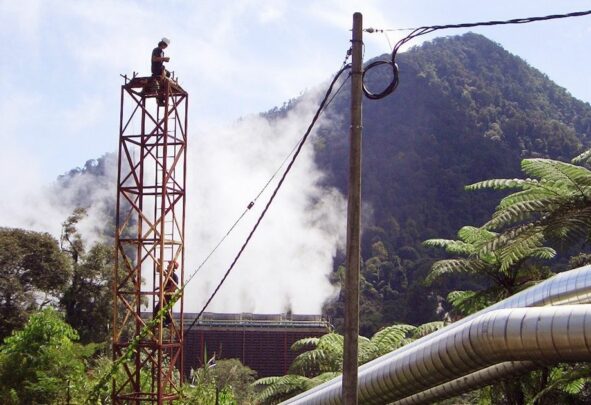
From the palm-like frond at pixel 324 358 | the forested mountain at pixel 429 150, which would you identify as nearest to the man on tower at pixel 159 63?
the palm-like frond at pixel 324 358

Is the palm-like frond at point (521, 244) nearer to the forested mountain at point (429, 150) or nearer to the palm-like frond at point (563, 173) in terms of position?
the palm-like frond at point (563, 173)

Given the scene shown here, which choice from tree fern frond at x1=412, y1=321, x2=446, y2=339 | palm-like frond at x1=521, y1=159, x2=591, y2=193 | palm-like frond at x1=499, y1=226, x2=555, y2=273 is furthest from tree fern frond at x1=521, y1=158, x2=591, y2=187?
tree fern frond at x1=412, y1=321, x2=446, y2=339

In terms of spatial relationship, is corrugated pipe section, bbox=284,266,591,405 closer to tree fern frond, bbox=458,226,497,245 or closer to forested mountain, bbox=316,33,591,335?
tree fern frond, bbox=458,226,497,245

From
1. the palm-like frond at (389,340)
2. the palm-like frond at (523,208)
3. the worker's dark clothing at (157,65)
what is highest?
the worker's dark clothing at (157,65)

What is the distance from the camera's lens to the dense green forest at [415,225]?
1245cm

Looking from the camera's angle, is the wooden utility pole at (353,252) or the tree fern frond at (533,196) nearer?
the wooden utility pole at (353,252)

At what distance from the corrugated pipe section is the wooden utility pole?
208cm

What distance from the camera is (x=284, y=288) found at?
69.9 m

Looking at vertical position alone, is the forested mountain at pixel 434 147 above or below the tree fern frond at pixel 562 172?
above

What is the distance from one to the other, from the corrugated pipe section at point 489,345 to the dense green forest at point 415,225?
92.5 inches

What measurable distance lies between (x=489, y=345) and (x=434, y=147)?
8763 cm

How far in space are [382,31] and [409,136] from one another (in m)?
93.8

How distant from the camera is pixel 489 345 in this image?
7.00m

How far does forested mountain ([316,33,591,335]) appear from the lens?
66.8 m
